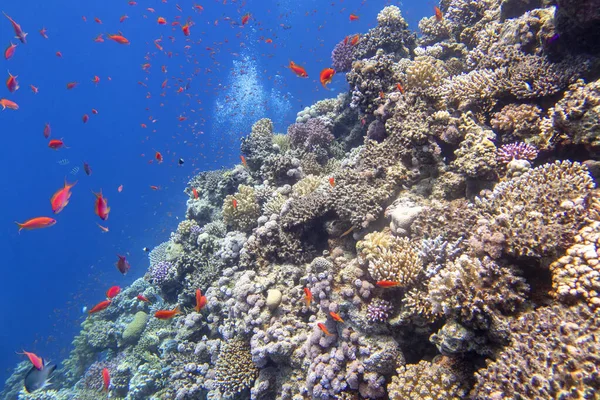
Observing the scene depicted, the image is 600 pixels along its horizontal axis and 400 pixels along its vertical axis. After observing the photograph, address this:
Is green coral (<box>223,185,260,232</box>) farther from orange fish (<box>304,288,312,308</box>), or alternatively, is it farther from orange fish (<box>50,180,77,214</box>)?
orange fish (<box>50,180,77,214</box>)

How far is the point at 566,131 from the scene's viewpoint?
14.2ft

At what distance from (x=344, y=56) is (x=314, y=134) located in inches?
125

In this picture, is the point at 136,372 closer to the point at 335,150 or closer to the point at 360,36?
the point at 335,150

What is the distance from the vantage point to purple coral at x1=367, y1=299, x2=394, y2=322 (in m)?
4.25

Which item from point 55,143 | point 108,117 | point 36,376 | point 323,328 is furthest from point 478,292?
point 108,117

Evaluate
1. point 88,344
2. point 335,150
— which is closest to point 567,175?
point 335,150

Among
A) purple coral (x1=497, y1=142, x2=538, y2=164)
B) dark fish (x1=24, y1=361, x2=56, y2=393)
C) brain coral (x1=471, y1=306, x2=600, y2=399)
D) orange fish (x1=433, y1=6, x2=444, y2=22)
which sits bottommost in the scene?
brain coral (x1=471, y1=306, x2=600, y2=399)

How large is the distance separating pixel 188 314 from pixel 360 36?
1011cm

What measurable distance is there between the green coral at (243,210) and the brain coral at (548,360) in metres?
6.37

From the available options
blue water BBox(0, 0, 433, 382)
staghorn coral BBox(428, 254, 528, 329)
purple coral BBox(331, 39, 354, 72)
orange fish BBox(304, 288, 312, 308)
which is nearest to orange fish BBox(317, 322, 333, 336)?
orange fish BBox(304, 288, 312, 308)

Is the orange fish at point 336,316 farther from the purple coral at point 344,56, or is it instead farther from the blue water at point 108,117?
the blue water at point 108,117

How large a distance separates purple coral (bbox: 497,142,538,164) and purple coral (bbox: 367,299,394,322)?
2.92m

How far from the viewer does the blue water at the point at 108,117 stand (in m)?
61.7

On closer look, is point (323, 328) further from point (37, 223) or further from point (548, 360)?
point (37, 223)
